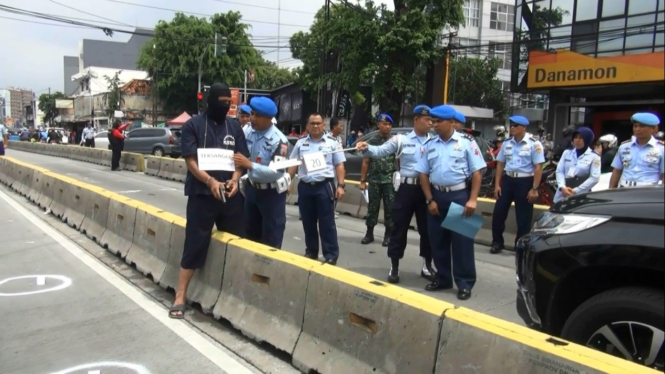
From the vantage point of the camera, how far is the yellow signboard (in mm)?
1410

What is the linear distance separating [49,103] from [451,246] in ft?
329

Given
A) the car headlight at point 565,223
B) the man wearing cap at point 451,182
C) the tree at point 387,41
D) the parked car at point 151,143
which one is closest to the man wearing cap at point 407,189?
the man wearing cap at point 451,182

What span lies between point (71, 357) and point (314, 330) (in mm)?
1866

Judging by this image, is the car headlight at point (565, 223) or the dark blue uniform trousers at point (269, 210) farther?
the dark blue uniform trousers at point (269, 210)

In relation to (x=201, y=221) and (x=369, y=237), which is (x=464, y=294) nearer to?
(x=201, y=221)

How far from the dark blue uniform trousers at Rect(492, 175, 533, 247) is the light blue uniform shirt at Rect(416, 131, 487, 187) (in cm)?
227

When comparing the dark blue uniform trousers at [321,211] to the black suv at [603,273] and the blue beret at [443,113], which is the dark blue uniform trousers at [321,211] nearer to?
the blue beret at [443,113]

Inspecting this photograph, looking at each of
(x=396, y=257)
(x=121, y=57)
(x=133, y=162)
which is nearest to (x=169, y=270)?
(x=396, y=257)

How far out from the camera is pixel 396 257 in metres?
6.12

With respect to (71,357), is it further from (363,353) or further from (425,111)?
(425,111)

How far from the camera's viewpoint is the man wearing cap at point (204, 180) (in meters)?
4.77

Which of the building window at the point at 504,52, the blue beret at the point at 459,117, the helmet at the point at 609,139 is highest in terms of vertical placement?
the building window at the point at 504,52

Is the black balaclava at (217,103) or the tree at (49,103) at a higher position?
the tree at (49,103)

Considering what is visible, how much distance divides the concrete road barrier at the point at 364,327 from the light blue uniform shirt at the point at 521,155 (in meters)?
4.19
